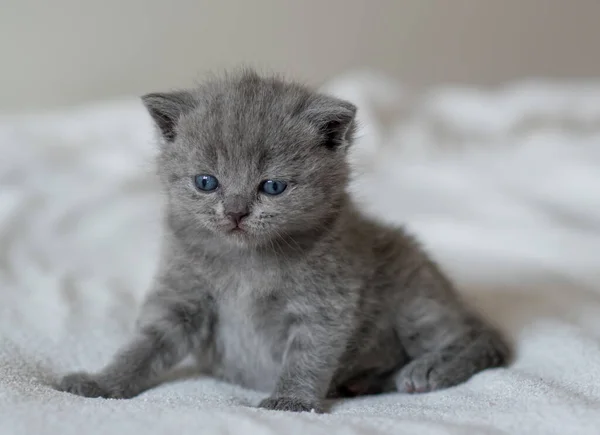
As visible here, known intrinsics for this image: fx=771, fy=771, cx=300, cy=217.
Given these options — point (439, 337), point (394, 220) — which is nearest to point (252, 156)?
point (439, 337)

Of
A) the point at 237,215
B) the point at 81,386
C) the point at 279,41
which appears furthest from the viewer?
the point at 279,41

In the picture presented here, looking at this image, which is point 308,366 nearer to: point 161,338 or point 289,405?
point 289,405

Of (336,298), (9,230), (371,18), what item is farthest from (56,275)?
(371,18)

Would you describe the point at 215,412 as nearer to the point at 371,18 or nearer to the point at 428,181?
the point at 428,181

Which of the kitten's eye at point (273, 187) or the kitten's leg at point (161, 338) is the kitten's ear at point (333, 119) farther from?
the kitten's leg at point (161, 338)

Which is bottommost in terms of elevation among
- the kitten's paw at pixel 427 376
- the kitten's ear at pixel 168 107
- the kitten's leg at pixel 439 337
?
the kitten's paw at pixel 427 376

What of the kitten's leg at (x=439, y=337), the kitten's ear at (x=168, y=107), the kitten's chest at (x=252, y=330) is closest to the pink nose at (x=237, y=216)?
the kitten's chest at (x=252, y=330)
